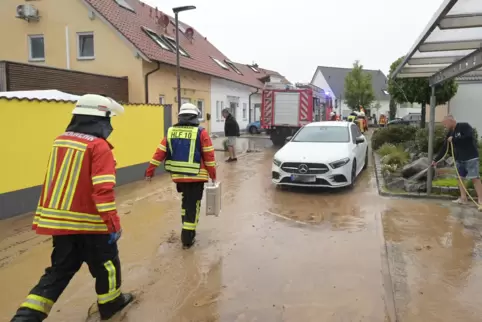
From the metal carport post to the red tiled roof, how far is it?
1169cm

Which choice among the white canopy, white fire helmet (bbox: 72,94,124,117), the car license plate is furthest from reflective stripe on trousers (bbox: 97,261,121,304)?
the car license plate

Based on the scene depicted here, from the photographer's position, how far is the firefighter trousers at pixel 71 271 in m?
3.03

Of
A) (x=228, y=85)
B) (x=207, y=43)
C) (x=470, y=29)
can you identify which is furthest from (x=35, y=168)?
(x=207, y=43)

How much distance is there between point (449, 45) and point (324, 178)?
11.3 feet

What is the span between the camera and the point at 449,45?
5.34 m

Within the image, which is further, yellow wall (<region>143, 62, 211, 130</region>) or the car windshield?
yellow wall (<region>143, 62, 211, 130</region>)

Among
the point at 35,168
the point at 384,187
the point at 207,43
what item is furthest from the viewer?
the point at 207,43

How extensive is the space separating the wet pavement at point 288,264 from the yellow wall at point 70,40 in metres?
10.6

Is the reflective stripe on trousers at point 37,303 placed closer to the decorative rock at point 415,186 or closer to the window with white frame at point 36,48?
the decorative rock at point 415,186

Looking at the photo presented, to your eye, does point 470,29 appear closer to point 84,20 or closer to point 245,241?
point 245,241

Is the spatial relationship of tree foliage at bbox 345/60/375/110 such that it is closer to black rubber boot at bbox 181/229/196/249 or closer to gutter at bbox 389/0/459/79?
gutter at bbox 389/0/459/79

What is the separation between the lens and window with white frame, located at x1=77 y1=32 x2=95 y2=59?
57.2ft

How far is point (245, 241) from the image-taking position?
→ 543 centimetres

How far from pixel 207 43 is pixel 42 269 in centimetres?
2511
